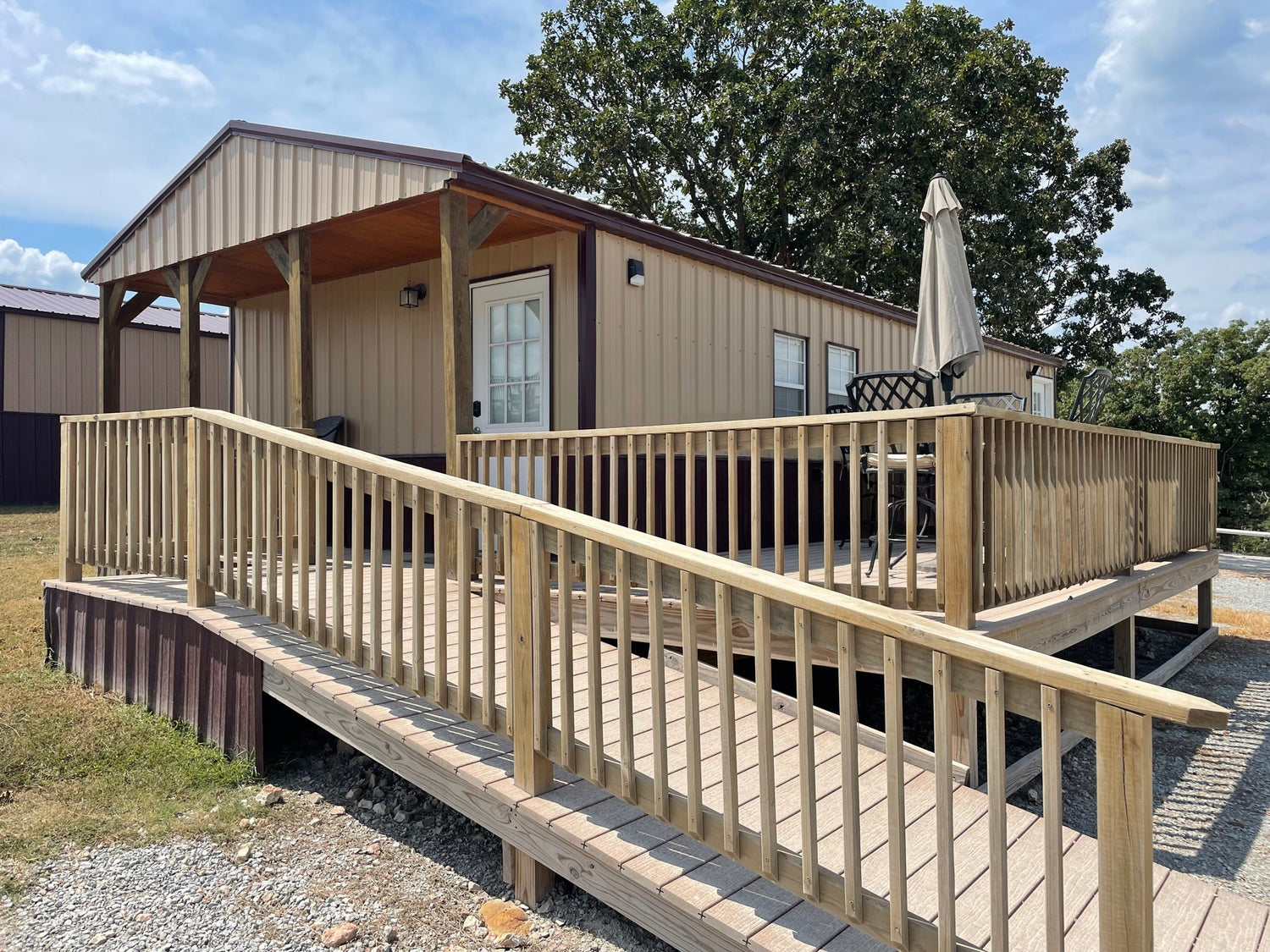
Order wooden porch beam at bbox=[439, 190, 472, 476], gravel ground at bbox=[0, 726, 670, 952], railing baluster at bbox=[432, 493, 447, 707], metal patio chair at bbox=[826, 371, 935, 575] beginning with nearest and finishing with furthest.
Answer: gravel ground at bbox=[0, 726, 670, 952], railing baluster at bbox=[432, 493, 447, 707], metal patio chair at bbox=[826, 371, 935, 575], wooden porch beam at bbox=[439, 190, 472, 476]

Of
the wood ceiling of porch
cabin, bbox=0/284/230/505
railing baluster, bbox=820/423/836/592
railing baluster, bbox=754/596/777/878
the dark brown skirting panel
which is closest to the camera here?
railing baluster, bbox=754/596/777/878

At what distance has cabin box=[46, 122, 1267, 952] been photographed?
1903 mm

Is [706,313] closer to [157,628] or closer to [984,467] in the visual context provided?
[984,467]

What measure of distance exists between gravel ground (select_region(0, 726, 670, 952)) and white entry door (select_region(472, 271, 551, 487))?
3.32 metres

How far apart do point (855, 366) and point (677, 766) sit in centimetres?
654

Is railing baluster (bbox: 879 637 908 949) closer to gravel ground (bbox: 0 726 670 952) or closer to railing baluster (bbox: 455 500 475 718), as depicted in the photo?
gravel ground (bbox: 0 726 670 952)

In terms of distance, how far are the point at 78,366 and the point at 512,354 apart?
1314 cm

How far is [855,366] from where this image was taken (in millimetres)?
8508

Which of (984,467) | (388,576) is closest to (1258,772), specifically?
(984,467)

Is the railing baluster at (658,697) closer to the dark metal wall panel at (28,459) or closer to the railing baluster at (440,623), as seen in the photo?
the railing baluster at (440,623)

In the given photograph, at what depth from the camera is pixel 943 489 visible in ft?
9.95

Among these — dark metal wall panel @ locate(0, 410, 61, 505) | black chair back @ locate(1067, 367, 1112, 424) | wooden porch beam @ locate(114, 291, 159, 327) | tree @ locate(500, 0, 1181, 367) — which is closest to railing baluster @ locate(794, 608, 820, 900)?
black chair back @ locate(1067, 367, 1112, 424)

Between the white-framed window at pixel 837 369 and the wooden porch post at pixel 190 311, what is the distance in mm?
5652

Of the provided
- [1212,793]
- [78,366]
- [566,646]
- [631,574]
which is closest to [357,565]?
[566,646]
